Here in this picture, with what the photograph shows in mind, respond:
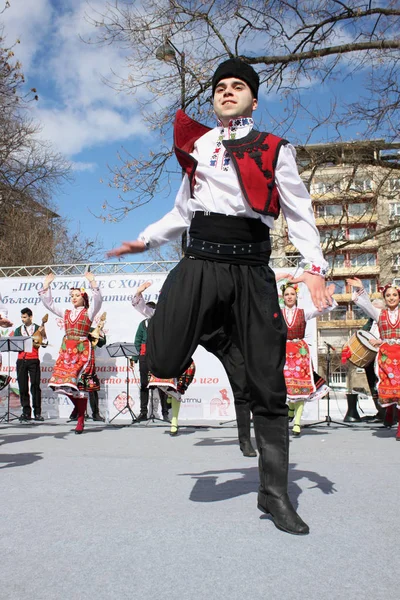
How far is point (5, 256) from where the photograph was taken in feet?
67.8

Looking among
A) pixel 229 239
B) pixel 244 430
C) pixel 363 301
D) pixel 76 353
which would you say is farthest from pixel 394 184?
pixel 229 239

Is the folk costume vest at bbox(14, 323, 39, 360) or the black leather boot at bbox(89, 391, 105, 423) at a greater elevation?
the folk costume vest at bbox(14, 323, 39, 360)

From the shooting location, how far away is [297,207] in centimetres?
262

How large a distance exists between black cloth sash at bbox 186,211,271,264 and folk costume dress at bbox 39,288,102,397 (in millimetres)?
4640

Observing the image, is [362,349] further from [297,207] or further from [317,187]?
[297,207]

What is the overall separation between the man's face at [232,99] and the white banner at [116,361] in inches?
289

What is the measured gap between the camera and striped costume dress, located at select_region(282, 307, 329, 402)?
23.3 ft

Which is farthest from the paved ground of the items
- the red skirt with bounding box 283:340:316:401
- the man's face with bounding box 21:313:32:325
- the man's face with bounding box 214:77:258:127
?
the man's face with bounding box 21:313:32:325

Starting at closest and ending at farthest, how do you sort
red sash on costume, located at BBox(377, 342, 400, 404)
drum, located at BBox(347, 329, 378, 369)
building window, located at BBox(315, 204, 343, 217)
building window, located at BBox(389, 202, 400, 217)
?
1. red sash on costume, located at BBox(377, 342, 400, 404)
2. drum, located at BBox(347, 329, 378, 369)
3. building window, located at BBox(315, 204, 343, 217)
4. building window, located at BBox(389, 202, 400, 217)

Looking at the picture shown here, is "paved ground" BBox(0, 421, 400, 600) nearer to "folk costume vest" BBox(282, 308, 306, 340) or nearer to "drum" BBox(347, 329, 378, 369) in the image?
"folk costume vest" BBox(282, 308, 306, 340)

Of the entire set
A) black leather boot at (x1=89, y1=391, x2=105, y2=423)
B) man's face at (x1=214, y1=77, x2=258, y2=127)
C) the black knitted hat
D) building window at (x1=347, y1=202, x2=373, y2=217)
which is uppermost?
building window at (x1=347, y1=202, x2=373, y2=217)

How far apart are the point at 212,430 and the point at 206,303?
563 centimetres

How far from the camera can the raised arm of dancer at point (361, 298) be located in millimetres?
6023

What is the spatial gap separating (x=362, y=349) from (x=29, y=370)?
562cm
